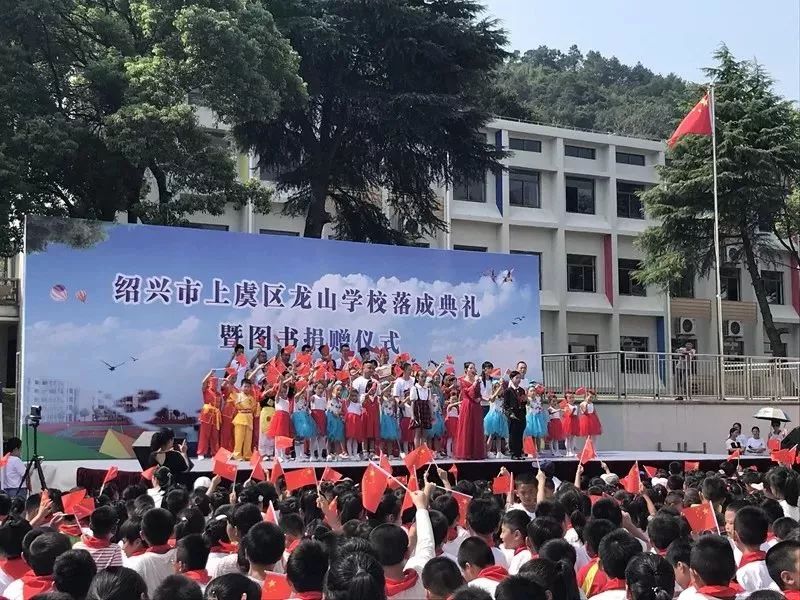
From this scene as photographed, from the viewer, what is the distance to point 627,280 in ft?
91.8

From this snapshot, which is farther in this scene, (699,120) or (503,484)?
(699,120)

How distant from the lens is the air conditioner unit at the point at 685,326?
28.0m

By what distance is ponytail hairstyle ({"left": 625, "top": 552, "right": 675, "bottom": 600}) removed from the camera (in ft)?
9.91

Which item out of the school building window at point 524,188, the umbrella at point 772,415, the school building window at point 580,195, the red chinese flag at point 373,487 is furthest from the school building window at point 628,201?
the red chinese flag at point 373,487

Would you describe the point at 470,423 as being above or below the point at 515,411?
below

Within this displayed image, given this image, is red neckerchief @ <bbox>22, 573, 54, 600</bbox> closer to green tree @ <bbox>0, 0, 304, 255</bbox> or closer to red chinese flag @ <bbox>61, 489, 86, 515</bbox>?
red chinese flag @ <bbox>61, 489, 86, 515</bbox>

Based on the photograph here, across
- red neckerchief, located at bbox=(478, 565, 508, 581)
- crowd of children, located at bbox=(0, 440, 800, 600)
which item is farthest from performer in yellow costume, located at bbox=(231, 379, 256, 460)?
red neckerchief, located at bbox=(478, 565, 508, 581)

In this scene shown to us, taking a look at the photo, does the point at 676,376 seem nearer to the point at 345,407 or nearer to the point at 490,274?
the point at 490,274

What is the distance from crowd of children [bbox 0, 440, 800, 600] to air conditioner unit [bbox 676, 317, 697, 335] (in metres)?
23.1

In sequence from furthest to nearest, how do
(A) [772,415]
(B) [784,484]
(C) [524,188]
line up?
(C) [524,188], (A) [772,415], (B) [784,484]

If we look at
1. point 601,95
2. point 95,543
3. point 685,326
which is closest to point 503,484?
point 95,543

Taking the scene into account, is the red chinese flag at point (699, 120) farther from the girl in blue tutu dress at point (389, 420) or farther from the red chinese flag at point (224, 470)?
the red chinese flag at point (224, 470)

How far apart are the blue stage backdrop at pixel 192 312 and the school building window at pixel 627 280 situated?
1307 cm

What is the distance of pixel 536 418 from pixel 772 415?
491 centimetres
